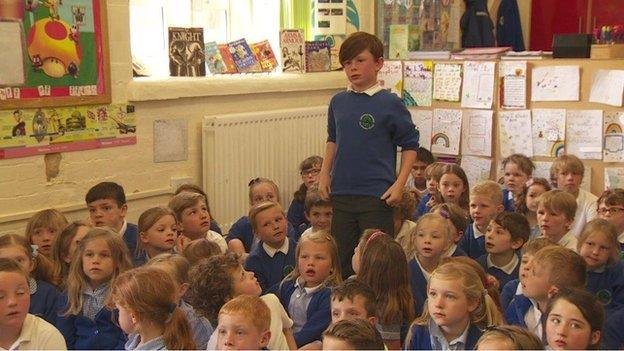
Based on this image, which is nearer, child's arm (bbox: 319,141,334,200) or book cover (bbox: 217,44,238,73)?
child's arm (bbox: 319,141,334,200)

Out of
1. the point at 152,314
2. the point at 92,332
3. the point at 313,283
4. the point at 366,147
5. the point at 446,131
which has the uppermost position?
the point at 366,147

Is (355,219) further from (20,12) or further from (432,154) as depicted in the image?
(432,154)

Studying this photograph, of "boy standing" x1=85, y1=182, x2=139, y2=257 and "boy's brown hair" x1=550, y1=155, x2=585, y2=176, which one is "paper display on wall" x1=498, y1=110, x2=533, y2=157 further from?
"boy standing" x1=85, y1=182, x2=139, y2=257

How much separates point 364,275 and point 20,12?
2.34 meters

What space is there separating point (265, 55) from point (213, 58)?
472 mm

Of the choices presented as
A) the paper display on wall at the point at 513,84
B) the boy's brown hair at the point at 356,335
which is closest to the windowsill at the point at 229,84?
the paper display on wall at the point at 513,84

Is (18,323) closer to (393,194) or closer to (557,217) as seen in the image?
(393,194)

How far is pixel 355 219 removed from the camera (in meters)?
3.85

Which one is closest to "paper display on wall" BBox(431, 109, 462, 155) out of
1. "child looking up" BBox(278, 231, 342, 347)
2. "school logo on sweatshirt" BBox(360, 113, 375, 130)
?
"school logo on sweatshirt" BBox(360, 113, 375, 130)

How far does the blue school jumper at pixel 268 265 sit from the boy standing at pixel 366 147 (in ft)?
0.98

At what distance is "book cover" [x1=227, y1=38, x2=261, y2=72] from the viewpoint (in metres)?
5.73

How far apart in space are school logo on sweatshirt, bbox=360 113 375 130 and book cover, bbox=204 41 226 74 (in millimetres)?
2097

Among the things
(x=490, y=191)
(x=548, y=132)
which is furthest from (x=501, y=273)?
(x=548, y=132)

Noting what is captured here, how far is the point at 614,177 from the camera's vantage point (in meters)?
5.43
